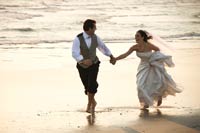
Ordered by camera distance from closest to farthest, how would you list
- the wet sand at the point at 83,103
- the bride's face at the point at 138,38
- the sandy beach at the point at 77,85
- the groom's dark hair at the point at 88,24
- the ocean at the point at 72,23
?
1. the wet sand at the point at 83,103
2. the sandy beach at the point at 77,85
3. the groom's dark hair at the point at 88,24
4. the bride's face at the point at 138,38
5. the ocean at the point at 72,23

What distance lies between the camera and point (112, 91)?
10.8 meters

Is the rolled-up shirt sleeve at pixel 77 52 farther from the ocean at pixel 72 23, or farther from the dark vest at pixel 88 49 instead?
the ocean at pixel 72 23

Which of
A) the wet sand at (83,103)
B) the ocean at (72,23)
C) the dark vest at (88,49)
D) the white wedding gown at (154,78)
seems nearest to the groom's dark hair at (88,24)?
the dark vest at (88,49)

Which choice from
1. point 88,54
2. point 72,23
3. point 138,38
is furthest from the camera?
point 72,23

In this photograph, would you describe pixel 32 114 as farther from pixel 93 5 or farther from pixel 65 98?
pixel 93 5

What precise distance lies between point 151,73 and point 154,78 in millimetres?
102

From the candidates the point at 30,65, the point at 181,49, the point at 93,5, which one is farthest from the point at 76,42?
the point at 93,5

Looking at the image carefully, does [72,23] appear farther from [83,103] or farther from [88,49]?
[88,49]

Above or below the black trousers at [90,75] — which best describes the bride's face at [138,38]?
above

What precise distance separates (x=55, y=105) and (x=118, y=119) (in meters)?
1.52

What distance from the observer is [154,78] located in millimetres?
9180

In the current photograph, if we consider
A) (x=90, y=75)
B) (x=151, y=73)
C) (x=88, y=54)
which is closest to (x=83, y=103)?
(x=90, y=75)

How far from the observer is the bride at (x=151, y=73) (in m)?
9.14

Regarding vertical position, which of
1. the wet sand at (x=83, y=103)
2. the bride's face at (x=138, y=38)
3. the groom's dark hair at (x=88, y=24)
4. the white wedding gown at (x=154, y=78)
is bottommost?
the wet sand at (x=83, y=103)
